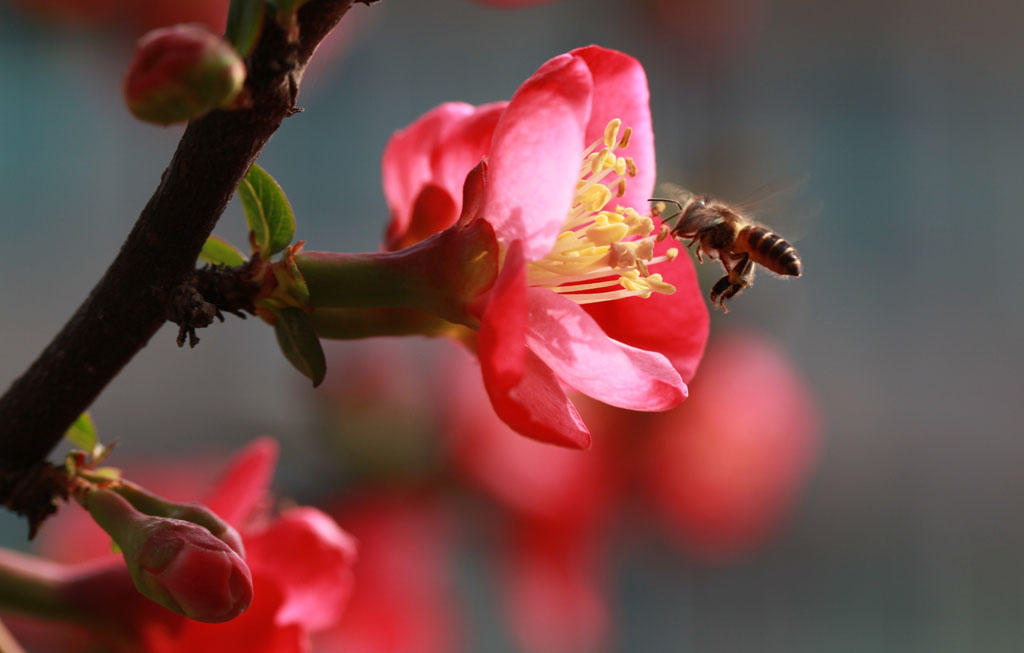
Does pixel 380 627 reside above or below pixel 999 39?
below

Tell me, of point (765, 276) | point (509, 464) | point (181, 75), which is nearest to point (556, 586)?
point (509, 464)

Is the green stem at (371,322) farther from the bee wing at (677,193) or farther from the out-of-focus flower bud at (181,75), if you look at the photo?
the bee wing at (677,193)

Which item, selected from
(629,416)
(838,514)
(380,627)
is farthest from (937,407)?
(380,627)

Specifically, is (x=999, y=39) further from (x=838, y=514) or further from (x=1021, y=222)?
(x=838, y=514)

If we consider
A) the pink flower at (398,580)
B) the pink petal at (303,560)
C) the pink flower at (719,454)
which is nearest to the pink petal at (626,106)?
the pink petal at (303,560)

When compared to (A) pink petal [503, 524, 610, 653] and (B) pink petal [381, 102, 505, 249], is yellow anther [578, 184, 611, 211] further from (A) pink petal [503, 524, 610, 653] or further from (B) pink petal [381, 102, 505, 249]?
(A) pink petal [503, 524, 610, 653]

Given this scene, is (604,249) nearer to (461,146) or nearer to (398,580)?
(461,146)
